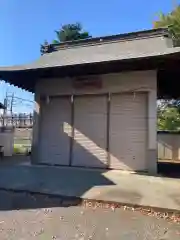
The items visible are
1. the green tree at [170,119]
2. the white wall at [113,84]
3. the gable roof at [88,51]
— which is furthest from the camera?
the green tree at [170,119]

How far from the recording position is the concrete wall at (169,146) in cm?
1647

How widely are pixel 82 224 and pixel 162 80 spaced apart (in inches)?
345

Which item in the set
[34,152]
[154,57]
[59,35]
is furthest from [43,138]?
[59,35]

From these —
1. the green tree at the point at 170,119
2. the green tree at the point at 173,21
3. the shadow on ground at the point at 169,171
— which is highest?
the green tree at the point at 173,21

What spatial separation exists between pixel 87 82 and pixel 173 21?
9.55 meters

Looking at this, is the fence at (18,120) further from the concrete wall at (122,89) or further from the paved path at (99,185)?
the paved path at (99,185)

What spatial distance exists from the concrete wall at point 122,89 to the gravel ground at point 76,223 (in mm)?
4502

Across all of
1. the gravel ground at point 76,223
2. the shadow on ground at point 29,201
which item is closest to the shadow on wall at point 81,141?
the shadow on ground at point 29,201

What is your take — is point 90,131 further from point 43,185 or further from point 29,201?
point 29,201

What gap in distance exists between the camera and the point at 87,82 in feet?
35.4

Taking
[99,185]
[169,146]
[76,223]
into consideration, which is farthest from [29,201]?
[169,146]

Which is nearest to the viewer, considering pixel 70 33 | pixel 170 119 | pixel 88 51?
pixel 88 51

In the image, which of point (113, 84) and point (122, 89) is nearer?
point (122, 89)

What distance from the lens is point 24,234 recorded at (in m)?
4.15
